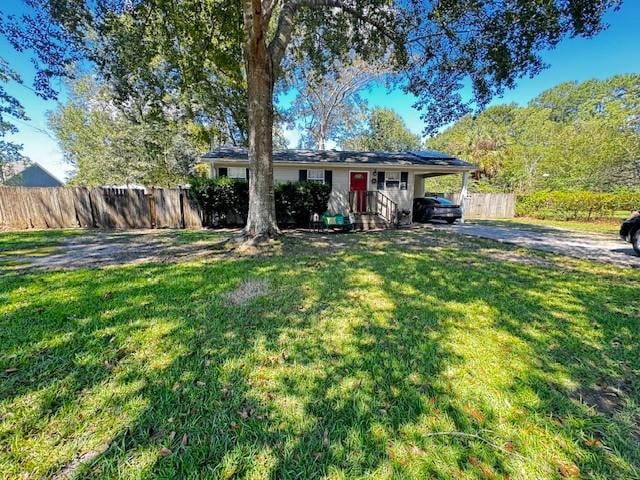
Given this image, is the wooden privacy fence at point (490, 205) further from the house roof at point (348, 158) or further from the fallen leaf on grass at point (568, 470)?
the fallen leaf on grass at point (568, 470)

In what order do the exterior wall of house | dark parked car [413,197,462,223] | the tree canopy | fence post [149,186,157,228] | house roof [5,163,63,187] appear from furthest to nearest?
house roof [5,163,63,187]
the tree canopy
dark parked car [413,197,462,223]
the exterior wall of house
fence post [149,186,157,228]

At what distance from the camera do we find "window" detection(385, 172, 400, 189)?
46.5 feet

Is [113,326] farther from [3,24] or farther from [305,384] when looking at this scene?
[3,24]

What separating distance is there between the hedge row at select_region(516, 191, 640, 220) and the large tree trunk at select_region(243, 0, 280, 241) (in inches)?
681

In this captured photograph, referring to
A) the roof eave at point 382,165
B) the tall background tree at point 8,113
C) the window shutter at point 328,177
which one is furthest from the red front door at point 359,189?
the tall background tree at point 8,113

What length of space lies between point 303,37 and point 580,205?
54.5ft

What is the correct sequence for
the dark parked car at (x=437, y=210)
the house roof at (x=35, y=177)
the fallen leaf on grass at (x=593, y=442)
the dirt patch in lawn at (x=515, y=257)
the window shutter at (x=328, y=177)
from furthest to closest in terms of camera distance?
the house roof at (x=35, y=177) → the dark parked car at (x=437, y=210) → the window shutter at (x=328, y=177) → the dirt patch in lawn at (x=515, y=257) → the fallen leaf on grass at (x=593, y=442)

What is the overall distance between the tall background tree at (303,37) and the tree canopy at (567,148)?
4742 millimetres

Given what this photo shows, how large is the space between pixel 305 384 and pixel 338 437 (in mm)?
559

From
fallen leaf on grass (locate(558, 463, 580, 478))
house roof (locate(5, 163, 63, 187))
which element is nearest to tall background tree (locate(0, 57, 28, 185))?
house roof (locate(5, 163, 63, 187))

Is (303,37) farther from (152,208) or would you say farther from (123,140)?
(123,140)

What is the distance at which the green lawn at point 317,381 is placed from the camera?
5.72 ft

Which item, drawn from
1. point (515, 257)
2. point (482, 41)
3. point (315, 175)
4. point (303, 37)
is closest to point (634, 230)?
point (515, 257)

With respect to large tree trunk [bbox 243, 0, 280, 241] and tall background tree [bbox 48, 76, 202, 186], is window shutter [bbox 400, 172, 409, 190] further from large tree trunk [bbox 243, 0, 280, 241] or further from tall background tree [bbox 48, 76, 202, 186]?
tall background tree [bbox 48, 76, 202, 186]
